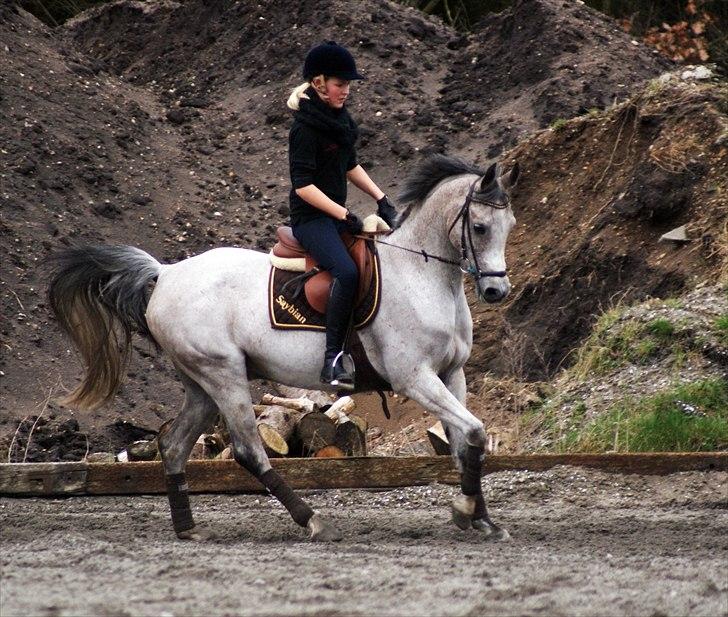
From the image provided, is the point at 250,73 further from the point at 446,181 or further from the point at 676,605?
the point at 676,605

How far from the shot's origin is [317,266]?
8.11 metres

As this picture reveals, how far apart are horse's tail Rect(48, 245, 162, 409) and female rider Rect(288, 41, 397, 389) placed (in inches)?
48.5

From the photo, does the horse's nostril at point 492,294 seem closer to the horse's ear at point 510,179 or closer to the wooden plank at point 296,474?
the horse's ear at point 510,179

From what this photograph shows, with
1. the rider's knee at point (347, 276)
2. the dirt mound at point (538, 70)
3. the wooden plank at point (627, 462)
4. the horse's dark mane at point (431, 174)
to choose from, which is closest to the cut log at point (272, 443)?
the wooden plank at point (627, 462)

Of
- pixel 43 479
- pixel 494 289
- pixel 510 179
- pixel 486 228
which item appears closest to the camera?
pixel 494 289

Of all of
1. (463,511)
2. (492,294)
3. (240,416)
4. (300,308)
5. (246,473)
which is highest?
(492,294)

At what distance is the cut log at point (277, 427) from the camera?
32.5ft

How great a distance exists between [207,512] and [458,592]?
11.5 feet

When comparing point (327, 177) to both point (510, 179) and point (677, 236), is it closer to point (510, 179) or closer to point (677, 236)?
point (510, 179)

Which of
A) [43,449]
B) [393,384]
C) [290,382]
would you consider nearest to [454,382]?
[393,384]

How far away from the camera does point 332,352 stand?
789cm

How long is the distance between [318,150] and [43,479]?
3.01 metres

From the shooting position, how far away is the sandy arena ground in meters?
5.59

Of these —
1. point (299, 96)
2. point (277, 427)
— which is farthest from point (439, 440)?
point (299, 96)
